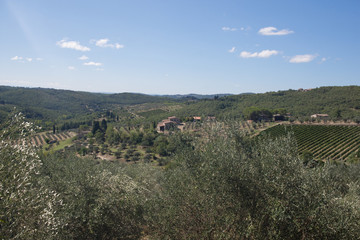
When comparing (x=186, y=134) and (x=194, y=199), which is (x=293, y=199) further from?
(x=186, y=134)

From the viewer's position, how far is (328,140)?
51344 mm

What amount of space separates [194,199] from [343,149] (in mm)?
50115

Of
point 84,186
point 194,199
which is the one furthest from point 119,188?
point 194,199

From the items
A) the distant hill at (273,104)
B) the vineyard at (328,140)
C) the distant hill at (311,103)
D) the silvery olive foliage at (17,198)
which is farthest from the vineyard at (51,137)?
the silvery olive foliage at (17,198)

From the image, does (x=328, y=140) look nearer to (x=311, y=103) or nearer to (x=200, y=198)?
(x=311, y=103)

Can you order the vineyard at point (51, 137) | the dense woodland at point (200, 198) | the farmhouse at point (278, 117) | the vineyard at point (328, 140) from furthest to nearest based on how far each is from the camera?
the farmhouse at point (278, 117) → the vineyard at point (51, 137) → the vineyard at point (328, 140) → the dense woodland at point (200, 198)

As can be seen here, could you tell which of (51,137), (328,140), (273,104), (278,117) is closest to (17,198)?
(328,140)

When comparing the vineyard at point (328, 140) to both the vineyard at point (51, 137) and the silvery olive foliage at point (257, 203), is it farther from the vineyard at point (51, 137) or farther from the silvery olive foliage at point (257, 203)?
the vineyard at point (51, 137)

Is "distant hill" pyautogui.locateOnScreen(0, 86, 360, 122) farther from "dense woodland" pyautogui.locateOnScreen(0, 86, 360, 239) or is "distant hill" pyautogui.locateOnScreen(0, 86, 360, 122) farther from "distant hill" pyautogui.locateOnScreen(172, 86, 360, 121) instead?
"dense woodland" pyautogui.locateOnScreen(0, 86, 360, 239)

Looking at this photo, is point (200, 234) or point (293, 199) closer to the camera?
point (293, 199)

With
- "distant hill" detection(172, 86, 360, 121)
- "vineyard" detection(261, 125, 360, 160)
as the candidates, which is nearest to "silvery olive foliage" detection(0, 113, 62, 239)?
"vineyard" detection(261, 125, 360, 160)

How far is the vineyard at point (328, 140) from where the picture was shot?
4306 centimetres

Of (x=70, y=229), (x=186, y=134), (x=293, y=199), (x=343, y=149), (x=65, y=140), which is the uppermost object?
(x=186, y=134)

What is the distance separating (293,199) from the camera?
741cm
